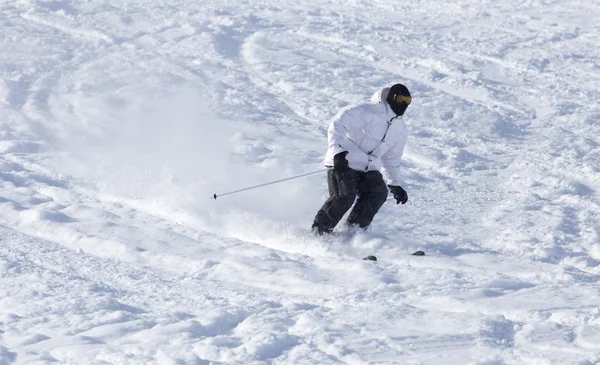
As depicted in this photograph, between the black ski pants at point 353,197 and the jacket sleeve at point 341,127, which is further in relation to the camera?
the black ski pants at point 353,197

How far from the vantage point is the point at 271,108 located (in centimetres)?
1236

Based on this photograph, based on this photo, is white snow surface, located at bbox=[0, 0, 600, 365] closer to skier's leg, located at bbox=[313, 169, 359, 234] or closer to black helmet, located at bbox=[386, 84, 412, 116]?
skier's leg, located at bbox=[313, 169, 359, 234]

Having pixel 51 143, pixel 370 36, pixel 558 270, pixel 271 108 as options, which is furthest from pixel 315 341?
pixel 370 36

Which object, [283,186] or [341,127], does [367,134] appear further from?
[283,186]

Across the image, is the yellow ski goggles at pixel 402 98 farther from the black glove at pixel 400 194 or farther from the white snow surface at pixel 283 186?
the white snow surface at pixel 283 186

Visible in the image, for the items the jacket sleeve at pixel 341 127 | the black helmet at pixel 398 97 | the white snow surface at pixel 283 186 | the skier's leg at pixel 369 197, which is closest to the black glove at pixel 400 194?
the skier's leg at pixel 369 197

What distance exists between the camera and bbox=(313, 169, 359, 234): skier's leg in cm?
721

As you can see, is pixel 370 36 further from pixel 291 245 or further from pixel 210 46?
pixel 291 245

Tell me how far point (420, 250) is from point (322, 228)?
82 cm

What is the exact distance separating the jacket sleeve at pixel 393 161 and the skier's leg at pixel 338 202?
0.39 m

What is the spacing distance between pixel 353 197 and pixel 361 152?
0.40 meters

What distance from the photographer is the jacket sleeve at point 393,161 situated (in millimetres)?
7488

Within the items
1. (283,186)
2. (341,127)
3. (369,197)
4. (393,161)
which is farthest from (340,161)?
(283,186)

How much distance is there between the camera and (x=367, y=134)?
23.8 ft
